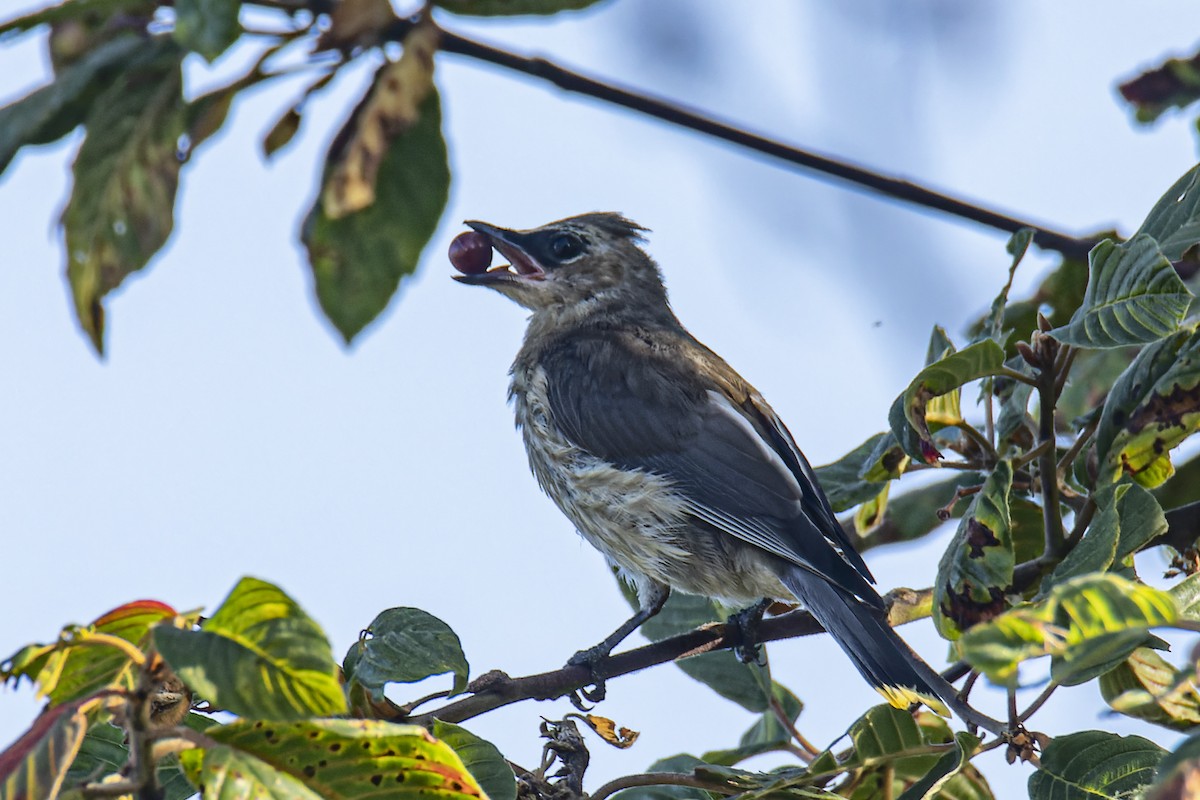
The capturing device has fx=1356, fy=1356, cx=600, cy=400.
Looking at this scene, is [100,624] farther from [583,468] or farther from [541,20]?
[583,468]

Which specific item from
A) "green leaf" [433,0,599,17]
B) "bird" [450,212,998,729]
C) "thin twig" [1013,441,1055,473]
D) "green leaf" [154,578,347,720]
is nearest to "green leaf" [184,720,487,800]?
"green leaf" [154,578,347,720]

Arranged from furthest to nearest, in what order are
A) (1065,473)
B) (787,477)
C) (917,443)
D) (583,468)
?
(583,468) < (787,477) < (1065,473) < (917,443)

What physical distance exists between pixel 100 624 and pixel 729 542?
2885mm

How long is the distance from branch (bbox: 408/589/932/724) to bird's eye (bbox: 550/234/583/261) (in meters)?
2.29

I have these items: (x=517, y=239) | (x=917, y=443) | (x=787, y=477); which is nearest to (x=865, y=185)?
(x=917, y=443)

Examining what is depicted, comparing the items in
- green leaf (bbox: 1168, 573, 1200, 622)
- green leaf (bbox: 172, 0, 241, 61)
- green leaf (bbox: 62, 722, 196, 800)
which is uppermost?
green leaf (bbox: 172, 0, 241, 61)

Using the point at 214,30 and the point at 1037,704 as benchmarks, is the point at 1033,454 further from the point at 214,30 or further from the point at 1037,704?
the point at 214,30

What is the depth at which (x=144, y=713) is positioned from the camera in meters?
1.96

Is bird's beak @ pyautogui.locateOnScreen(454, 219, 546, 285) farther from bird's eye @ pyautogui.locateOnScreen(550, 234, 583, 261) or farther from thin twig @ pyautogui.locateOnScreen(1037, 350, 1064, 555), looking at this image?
thin twig @ pyautogui.locateOnScreen(1037, 350, 1064, 555)

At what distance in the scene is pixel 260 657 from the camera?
1.92m

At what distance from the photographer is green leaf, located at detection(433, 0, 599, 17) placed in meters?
2.19

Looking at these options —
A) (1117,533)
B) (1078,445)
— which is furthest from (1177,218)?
(1117,533)

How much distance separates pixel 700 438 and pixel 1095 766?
8.13 feet

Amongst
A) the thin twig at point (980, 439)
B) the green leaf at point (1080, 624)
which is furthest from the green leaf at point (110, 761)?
the thin twig at point (980, 439)
